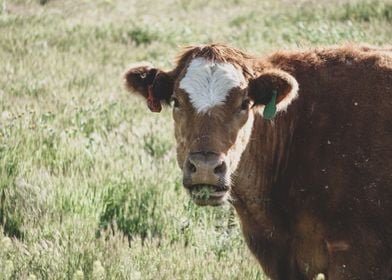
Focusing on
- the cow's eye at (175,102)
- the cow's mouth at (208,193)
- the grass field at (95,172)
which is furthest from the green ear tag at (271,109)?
the grass field at (95,172)

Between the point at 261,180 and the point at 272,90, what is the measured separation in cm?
69

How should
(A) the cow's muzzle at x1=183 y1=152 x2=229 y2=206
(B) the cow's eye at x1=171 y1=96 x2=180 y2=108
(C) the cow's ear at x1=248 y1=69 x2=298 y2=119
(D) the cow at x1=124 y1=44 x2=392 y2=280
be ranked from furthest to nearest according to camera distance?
(B) the cow's eye at x1=171 y1=96 x2=180 y2=108 < (C) the cow's ear at x1=248 y1=69 x2=298 y2=119 < (D) the cow at x1=124 y1=44 x2=392 y2=280 < (A) the cow's muzzle at x1=183 y1=152 x2=229 y2=206

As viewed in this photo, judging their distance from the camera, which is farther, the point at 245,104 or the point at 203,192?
the point at 245,104

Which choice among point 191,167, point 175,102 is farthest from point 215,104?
point 191,167

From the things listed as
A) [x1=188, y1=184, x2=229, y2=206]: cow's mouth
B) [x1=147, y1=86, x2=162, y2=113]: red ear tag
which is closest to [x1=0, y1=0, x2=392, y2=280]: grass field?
[x1=188, y1=184, x2=229, y2=206]: cow's mouth

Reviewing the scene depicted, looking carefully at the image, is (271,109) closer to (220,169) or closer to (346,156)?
(346,156)

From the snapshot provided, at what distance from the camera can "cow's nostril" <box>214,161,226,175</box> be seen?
4.99 meters

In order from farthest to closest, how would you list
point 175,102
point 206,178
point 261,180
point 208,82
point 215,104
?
A: point 261,180 < point 175,102 < point 208,82 < point 215,104 < point 206,178

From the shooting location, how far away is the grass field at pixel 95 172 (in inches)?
229

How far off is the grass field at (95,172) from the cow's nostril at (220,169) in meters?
0.93

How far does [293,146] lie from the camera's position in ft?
18.7

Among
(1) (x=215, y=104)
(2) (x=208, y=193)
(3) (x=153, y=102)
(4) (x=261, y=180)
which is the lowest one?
(4) (x=261, y=180)

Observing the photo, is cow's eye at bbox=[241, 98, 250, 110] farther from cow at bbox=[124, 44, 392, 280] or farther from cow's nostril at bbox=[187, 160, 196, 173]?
cow's nostril at bbox=[187, 160, 196, 173]

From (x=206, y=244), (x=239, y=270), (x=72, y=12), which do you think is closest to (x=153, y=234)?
(x=206, y=244)
